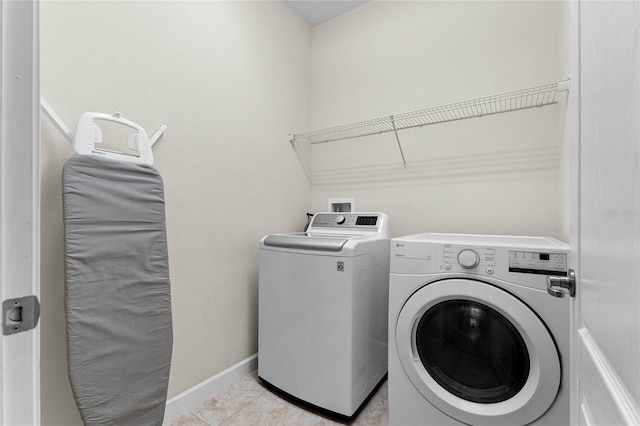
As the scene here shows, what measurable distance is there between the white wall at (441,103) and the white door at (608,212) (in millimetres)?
1066

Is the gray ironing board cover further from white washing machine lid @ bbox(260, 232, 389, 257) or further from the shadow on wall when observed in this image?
the shadow on wall

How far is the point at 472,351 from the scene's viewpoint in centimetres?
117

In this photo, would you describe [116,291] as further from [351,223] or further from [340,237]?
[351,223]

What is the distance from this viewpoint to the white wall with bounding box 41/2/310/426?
1.03 m

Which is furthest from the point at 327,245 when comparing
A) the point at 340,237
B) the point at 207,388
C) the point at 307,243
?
the point at 207,388

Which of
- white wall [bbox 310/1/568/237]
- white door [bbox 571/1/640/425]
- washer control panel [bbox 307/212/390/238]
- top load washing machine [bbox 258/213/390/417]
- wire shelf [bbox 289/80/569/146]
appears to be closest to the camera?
white door [bbox 571/1/640/425]

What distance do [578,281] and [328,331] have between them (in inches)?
40.8

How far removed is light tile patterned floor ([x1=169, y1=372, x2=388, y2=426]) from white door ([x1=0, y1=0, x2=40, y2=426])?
3.83 ft

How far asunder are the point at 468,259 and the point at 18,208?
1.29m

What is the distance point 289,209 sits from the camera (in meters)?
2.14

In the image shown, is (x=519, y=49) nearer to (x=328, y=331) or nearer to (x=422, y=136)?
(x=422, y=136)

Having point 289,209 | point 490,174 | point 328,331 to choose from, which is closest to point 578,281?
point 328,331

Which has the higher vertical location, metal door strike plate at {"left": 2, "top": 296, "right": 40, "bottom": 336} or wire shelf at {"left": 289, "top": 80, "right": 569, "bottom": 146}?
wire shelf at {"left": 289, "top": 80, "right": 569, "bottom": 146}

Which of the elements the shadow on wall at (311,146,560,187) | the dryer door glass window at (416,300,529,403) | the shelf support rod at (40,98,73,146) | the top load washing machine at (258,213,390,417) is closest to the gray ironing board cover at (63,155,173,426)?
the shelf support rod at (40,98,73,146)
